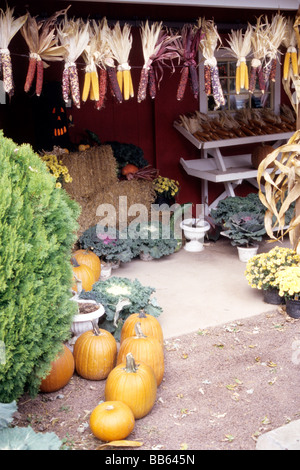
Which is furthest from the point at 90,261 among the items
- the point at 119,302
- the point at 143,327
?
the point at 143,327

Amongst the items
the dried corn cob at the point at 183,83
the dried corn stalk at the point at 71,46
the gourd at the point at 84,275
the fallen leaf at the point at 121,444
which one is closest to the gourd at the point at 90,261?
the gourd at the point at 84,275

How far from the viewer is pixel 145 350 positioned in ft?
13.1

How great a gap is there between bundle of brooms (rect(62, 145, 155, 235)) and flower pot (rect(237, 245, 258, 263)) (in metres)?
1.58

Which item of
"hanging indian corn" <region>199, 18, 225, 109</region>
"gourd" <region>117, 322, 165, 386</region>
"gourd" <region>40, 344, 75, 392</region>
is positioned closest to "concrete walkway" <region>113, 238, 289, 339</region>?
"gourd" <region>117, 322, 165, 386</region>

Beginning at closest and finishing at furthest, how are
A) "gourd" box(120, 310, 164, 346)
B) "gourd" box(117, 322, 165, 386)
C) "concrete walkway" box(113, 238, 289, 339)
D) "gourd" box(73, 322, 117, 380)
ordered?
"gourd" box(117, 322, 165, 386) < "gourd" box(73, 322, 117, 380) < "gourd" box(120, 310, 164, 346) < "concrete walkway" box(113, 238, 289, 339)

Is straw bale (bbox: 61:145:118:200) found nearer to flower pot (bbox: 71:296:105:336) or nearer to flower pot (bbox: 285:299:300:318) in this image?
flower pot (bbox: 71:296:105:336)

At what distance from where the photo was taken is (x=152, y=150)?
8656 mm

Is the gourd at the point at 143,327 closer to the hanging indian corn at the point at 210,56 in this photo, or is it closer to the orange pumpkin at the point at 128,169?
the hanging indian corn at the point at 210,56

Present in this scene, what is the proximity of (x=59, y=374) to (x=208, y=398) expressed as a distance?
3.81 feet

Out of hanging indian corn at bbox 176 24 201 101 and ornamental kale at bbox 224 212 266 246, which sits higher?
hanging indian corn at bbox 176 24 201 101

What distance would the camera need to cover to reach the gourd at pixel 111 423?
3352mm

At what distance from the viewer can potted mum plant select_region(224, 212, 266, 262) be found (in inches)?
276

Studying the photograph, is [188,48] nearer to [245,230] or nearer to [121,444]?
[245,230]

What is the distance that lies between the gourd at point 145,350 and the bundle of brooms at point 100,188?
10.6 ft
